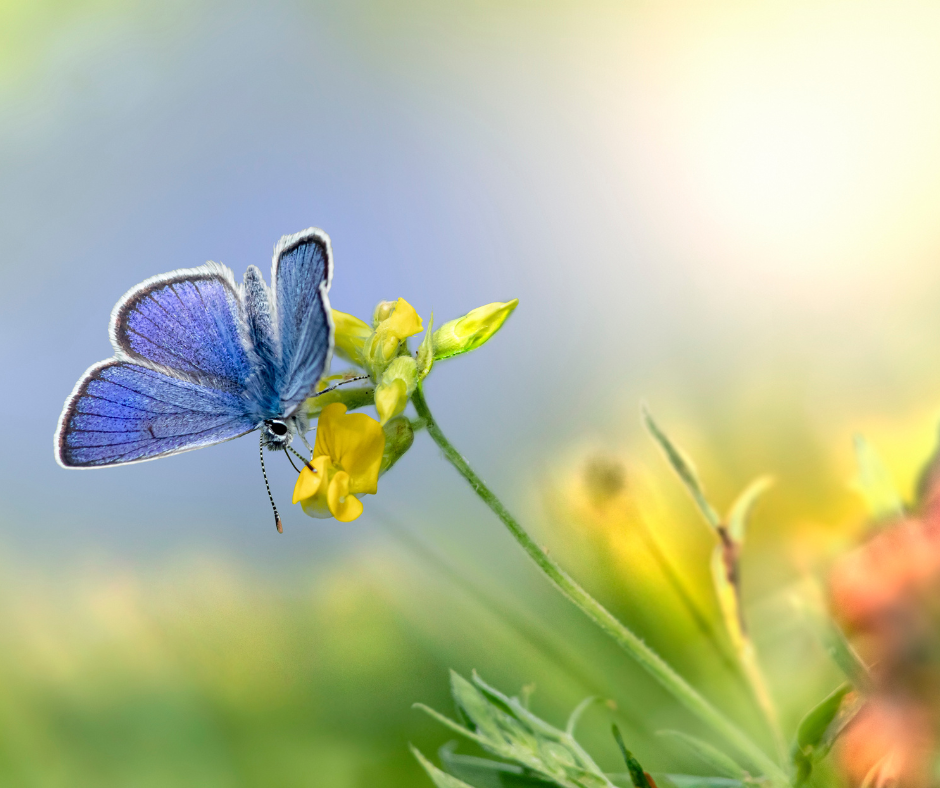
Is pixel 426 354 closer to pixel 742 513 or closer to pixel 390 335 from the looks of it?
pixel 390 335

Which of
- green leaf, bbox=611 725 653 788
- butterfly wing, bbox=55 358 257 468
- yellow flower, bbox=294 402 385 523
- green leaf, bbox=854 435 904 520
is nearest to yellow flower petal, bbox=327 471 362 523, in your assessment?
yellow flower, bbox=294 402 385 523

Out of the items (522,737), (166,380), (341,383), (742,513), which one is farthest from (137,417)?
(742,513)

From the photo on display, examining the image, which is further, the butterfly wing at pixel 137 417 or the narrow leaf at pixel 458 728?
the butterfly wing at pixel 137 417

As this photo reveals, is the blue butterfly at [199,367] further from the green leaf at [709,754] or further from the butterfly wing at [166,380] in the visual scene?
the green leaf at [709,754]

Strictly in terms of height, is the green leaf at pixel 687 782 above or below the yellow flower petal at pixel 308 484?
below

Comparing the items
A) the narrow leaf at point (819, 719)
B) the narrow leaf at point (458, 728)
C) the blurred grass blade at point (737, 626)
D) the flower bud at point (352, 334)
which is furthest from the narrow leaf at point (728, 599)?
the flower bud at point (352, 334)

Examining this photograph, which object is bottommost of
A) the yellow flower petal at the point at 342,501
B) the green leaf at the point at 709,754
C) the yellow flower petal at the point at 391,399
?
the green leaf at the point at 709,754

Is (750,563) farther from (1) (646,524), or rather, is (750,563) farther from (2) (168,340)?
(2) (168,340)
